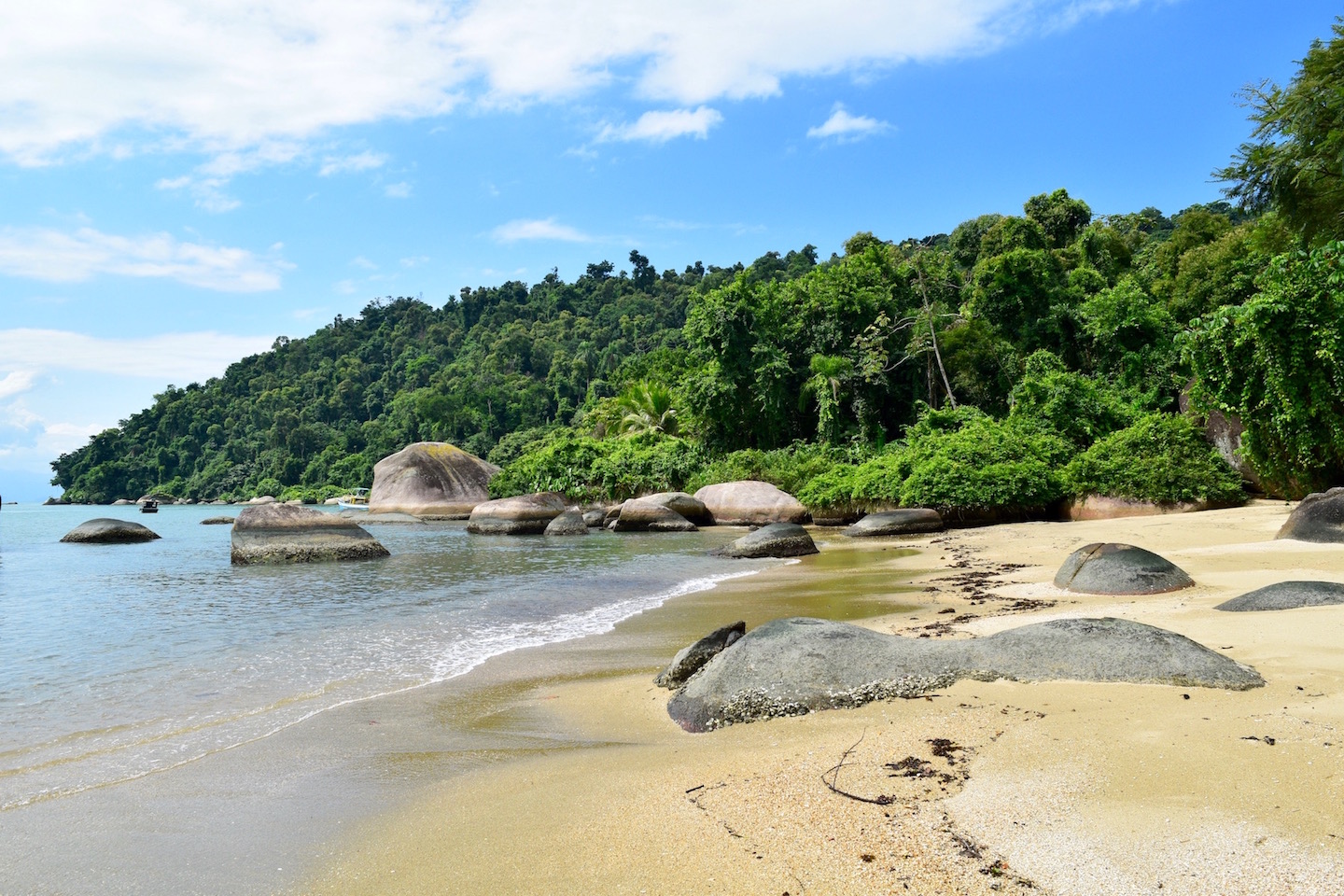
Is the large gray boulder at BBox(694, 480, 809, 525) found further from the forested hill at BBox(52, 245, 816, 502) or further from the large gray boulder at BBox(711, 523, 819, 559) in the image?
the forested hill at BBox(52, 245, 816, 502)

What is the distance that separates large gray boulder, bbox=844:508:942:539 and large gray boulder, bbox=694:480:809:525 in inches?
189

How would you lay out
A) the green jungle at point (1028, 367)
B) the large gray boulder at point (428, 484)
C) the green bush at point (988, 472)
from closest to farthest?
the green jungle at point (1028, 367) → the green bush at point (988, 472) → the large gray boulder at point (428, 484)

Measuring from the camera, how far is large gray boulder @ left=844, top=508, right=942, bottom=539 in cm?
1908

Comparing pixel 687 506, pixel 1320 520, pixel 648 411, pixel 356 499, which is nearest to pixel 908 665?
pixel 1320 520

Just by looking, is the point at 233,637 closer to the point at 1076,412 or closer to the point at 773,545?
the point at 773,545

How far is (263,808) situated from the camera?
3.79 metres

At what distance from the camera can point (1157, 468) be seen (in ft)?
56.7

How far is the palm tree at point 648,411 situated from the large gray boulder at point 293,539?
2165 cm

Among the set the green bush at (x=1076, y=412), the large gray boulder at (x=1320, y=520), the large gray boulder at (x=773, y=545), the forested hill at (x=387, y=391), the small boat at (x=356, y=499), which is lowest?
the large gray boulder at (x=773, y=545)

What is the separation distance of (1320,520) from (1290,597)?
475 cm

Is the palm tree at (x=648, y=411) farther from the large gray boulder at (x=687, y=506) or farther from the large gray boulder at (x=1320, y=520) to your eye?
the large gray boulder at (x=1320, y=520)

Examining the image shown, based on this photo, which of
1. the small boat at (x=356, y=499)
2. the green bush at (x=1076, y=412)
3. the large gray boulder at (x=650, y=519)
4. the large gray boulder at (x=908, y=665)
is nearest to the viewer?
the large gray boulder at (x=908, y=665)

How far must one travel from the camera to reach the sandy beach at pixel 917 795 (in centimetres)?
259

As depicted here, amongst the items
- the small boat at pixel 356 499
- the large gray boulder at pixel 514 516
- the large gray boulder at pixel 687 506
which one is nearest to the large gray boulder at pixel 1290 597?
the large gray boulder at pixel 687 506
